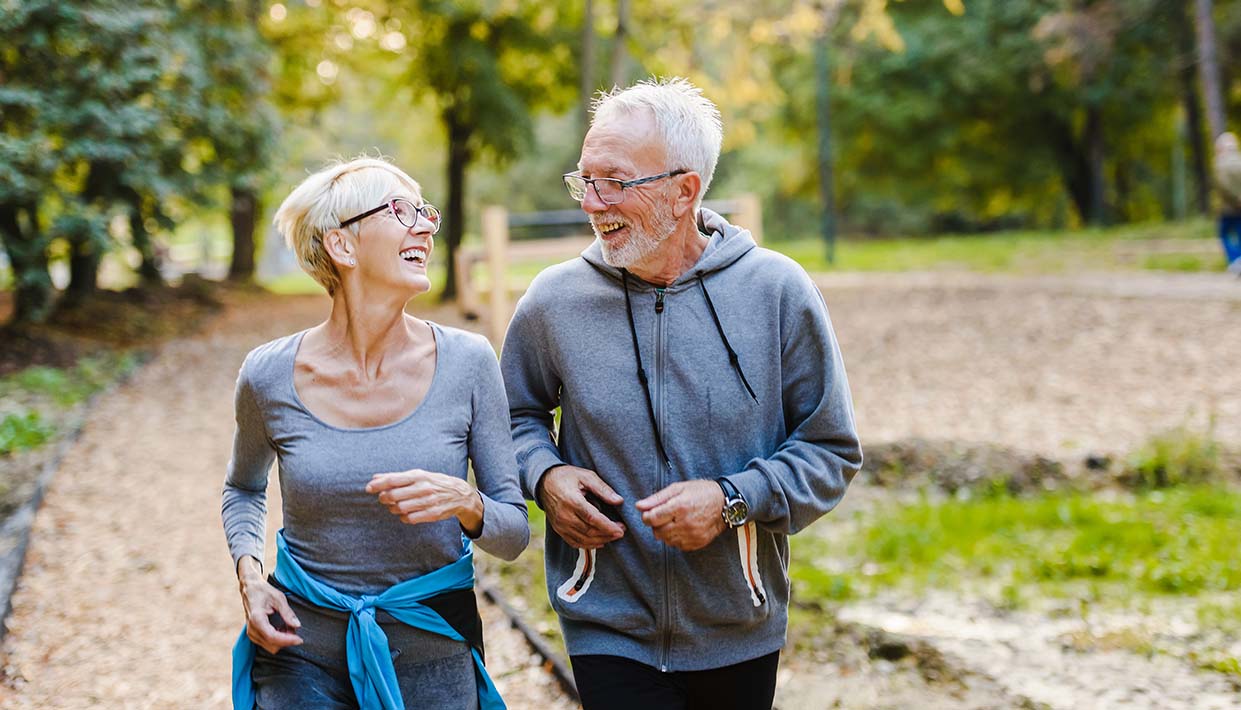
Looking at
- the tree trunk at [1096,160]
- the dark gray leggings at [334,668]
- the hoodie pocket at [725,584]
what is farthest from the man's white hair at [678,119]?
the tree trunk at [1096,160]

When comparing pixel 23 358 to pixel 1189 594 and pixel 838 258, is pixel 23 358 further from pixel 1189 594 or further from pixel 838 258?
pixel 838 258

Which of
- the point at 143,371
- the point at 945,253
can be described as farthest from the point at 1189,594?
the point at 945,253

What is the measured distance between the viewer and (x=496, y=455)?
2504 millimetres

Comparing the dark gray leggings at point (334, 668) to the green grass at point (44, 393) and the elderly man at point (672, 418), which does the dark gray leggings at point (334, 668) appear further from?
the green grass at point (44, 393)

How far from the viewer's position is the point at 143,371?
12273 mm

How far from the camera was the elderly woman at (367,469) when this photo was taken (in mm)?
2406

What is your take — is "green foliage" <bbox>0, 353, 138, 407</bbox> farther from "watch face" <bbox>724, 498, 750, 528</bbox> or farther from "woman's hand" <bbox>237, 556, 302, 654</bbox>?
"watch face" <bbox>724, 498, 750, 528</bbox>

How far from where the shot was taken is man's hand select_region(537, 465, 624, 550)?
250cm

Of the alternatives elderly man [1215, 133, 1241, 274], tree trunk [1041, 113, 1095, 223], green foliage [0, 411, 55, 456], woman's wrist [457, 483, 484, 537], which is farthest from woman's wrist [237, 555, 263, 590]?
tree trunk [1041, 113, 1095, 223]

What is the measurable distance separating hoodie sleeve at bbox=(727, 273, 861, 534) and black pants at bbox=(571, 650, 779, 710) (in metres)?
0.35

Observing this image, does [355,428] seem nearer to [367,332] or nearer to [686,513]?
[367,332]

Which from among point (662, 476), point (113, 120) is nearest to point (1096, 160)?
point (113, 120)

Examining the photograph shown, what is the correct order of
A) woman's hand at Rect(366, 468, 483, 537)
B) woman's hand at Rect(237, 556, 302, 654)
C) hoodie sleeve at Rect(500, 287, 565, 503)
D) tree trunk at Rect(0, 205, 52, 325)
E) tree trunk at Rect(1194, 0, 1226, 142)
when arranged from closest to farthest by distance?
woman's hand at Rect(366, 468, 483, 537)
woman's hand at Rect(237, 556, 302, 654)
hoodie sleeve at Rect(500, 287, 565, 503)
tree trunk at Rect(0, 205, 52, 325)
tree trunk at Rect(1194, 0, 1226, 142)

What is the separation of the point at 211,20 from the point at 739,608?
534 inches
